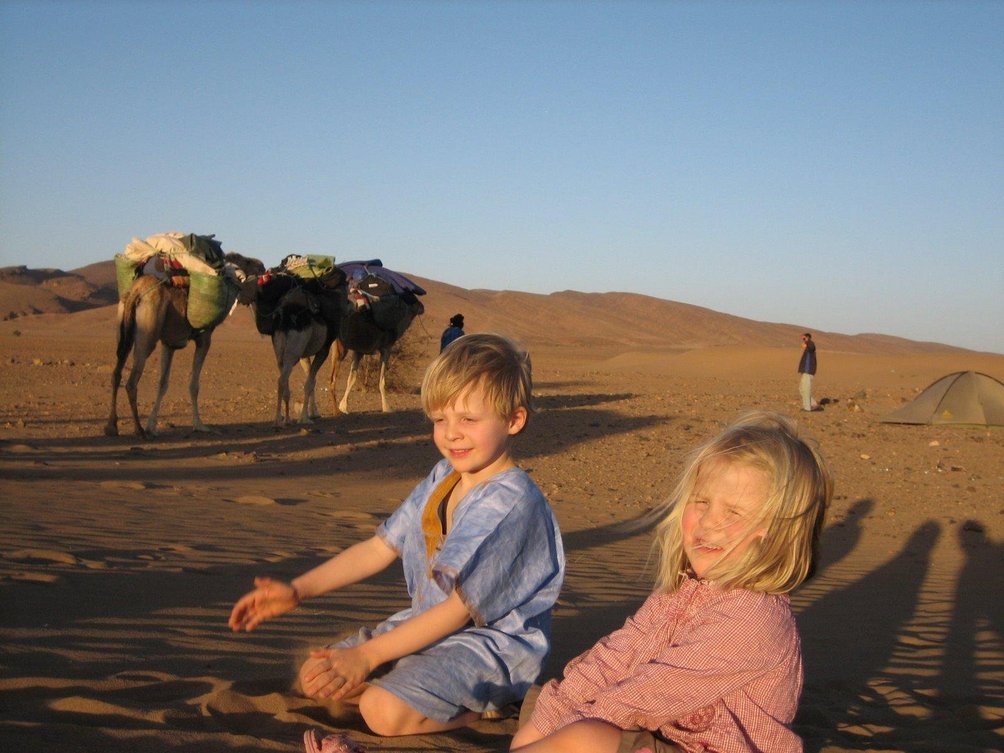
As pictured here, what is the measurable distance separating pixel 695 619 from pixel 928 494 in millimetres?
11044

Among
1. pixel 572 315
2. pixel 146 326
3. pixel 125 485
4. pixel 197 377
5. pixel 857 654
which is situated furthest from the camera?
pixel 572 315

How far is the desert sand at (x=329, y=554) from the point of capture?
3.70 metres

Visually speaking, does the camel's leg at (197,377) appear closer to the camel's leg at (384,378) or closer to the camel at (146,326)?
the camel at (146,326)

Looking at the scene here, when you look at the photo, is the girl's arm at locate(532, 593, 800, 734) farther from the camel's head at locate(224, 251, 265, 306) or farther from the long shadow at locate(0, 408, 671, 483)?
the camel's head at locate(224, 251, 265, 306)

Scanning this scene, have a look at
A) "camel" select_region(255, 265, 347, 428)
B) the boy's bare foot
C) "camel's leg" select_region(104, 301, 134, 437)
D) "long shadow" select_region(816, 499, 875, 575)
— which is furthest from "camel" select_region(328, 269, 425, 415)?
the boy's bare foot

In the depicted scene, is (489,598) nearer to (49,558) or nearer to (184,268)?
(49,558)

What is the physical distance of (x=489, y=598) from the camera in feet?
12.1

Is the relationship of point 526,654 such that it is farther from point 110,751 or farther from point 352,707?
point 110,751

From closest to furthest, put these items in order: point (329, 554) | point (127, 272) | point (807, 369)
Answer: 1. point (329, 554)
2. point (127, 272)
3. point (807, 369)

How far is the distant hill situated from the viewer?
85.6 meters

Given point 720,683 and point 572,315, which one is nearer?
point 720,683

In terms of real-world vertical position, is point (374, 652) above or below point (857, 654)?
above

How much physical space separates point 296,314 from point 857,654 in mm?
12845

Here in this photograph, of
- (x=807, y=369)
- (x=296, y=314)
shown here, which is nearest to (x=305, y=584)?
(x=296, y=314)
